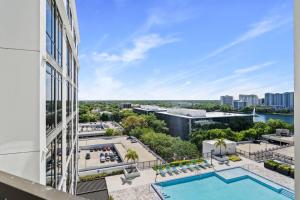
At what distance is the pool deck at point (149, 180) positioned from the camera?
12.2 metres

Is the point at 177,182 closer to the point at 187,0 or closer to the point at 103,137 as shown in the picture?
the point at 187,0

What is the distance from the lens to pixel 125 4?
7.95 metres

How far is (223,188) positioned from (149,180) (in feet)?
17.9

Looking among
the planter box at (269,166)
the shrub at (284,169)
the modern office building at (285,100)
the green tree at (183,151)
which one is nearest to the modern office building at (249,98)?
the modern office building at (285,100)

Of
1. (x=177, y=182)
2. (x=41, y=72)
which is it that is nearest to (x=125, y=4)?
(x=41, y=72)

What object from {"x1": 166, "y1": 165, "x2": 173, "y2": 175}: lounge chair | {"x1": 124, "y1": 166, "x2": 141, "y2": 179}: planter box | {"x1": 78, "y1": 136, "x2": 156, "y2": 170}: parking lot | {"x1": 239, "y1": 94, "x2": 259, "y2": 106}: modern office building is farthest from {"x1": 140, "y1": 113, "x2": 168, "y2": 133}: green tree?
{"x1": 239, "y1": 94, "x2": 259, "y2": 106}: modern office building

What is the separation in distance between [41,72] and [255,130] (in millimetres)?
30514

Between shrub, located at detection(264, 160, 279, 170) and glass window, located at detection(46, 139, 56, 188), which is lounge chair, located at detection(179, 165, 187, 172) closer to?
shrub, located at detection(264, 160, 279, 170)

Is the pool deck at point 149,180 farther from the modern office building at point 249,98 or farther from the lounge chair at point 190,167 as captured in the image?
the modern office building at point 249,98

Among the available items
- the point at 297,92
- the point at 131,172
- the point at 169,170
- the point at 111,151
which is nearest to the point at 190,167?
the point at 169,170

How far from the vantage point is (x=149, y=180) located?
14461mm

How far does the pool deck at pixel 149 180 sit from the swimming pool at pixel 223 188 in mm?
489

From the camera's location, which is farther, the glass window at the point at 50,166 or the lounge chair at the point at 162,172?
the lounge chair at the point at 162,172

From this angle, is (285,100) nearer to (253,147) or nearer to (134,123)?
(253,147)
